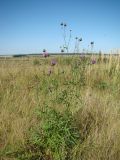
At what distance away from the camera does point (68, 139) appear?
2795mm

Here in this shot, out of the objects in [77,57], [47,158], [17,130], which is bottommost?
[47,158]

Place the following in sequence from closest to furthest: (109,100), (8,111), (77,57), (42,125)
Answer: (42,125) → (8,111) → (77,57) → (109,100)

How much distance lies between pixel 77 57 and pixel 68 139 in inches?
62.6

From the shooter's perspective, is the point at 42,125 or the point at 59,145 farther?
the point at 42,125

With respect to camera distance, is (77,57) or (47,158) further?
(77,57)

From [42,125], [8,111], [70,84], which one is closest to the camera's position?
[42,125]

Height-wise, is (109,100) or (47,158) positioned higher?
(109,100)

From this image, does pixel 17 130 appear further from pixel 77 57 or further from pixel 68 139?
pixel 77 57

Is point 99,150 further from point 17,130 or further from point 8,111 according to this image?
point 8,111

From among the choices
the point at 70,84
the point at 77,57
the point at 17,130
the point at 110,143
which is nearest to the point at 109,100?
the point at 77,57

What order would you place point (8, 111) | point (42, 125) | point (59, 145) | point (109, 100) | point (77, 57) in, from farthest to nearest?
1. point (109, 100)
2. point (77, 57)
3. point (8, 111)
4. point (42, 125)
5. point (59, 145)

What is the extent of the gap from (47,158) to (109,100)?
1974 millimetres

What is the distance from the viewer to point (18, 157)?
109 inches

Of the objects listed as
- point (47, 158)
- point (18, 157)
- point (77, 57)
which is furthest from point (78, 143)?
point (77, 57)
